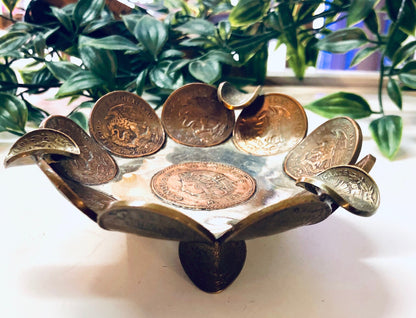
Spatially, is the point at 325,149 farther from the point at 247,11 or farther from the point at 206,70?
the point at 247,11

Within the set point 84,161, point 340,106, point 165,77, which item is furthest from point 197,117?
point 340,106

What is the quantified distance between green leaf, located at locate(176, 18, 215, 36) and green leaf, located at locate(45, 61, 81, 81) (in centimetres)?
37

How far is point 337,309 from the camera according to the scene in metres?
0.54

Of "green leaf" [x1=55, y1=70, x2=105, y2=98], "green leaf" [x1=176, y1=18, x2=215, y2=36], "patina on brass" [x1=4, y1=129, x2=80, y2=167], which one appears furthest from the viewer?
"green leaf" [x1=176, y1=18, x2=215, y2=36]

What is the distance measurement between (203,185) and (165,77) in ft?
1.54

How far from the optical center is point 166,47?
130 cm

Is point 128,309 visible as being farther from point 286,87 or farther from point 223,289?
point 286,87

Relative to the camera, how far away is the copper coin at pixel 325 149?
2.21 ft

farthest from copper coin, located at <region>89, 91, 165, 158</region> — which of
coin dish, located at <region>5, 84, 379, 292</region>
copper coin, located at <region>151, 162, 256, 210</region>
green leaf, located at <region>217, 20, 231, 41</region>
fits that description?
green leaf, located at <region>217, 20, 231, 41</region>

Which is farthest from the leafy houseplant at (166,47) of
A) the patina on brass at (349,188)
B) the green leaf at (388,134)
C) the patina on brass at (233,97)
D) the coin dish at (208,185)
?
the patina on brass at (349,188)

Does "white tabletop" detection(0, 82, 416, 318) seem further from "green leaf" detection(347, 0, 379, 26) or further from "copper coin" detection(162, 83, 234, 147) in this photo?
"green leaf" detection(347, 0, 379, 26)

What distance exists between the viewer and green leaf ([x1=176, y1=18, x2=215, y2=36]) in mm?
1219

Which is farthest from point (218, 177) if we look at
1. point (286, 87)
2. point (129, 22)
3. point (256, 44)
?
point (286, 87)

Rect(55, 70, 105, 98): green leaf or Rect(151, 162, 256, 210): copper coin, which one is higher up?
Rect(55, 70, 105, 98): green leaf
